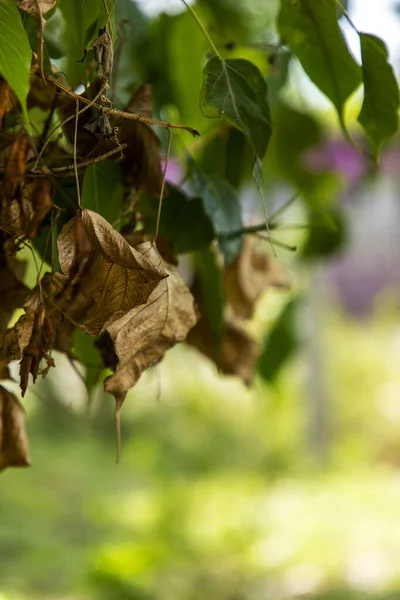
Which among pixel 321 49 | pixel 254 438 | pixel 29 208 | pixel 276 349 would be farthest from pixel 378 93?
pixel 254 438

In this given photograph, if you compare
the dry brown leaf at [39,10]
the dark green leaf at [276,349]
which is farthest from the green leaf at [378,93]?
the dark green leaf at [276,349]

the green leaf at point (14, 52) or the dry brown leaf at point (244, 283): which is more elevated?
the green leaf at point (14, 52)

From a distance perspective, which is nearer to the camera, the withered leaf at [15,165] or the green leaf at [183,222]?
the withered leaf at [15,165]

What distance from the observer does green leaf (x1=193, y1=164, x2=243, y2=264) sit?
1.04 feet

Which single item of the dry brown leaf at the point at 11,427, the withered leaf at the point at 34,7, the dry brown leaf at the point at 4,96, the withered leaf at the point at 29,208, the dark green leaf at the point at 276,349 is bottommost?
the dark green leaf at the point at 276,349

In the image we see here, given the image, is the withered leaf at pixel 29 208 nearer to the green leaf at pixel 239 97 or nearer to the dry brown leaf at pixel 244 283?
the green leaf at pixel 239 97

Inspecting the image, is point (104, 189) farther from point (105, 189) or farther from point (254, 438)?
point (254, 438)

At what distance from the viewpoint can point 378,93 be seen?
10.8 inches

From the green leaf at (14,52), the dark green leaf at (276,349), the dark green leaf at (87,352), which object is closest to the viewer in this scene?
the green leaf at (14,52)

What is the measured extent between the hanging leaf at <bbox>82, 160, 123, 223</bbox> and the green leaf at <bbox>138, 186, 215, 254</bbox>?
37 millimetres

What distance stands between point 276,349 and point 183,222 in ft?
0.73

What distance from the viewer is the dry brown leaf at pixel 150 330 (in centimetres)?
22

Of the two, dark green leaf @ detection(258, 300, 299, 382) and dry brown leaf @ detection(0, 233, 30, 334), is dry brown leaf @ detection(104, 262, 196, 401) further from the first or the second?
dark green leaf @ detection(258, 300, 299, 382)

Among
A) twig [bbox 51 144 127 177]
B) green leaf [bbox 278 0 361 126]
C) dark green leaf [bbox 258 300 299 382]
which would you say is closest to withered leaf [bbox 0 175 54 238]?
twig [bbox 51 144 127 177]
